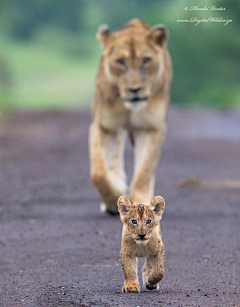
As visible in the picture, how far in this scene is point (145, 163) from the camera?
24.2ft

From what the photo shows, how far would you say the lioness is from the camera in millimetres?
7227

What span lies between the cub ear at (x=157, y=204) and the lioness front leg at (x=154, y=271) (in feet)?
0.72

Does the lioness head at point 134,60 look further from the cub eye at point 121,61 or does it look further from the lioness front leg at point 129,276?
the lioness front leg at point 129,276

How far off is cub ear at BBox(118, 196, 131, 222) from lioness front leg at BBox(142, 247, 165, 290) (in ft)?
0.99

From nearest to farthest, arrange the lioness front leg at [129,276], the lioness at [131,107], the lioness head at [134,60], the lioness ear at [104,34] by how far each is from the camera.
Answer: the lioness front leg at [129,276] < the lioness head at [134,60] < the lioness at [131,107] < the lioness ear at [104,34]

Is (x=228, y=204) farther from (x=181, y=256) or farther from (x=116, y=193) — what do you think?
(x=181, y=256)

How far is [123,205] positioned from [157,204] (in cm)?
19

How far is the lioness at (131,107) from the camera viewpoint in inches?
285

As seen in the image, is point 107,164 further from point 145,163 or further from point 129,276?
point 129,276

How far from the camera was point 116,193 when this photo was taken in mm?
7262

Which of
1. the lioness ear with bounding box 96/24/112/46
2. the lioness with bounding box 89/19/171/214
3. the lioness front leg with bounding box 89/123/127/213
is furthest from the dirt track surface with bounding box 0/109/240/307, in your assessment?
the lioness ear with bounding box 96/24/112/46

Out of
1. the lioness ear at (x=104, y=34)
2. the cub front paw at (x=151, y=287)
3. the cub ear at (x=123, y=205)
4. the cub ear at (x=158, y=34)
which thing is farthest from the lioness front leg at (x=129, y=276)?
the lioness ear at (x=104, y=34)

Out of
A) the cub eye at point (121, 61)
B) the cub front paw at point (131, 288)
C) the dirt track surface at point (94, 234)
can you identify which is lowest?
the dirt track surface at point (94, 234)

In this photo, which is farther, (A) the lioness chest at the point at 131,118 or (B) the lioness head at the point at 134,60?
(A) the lioness chest at the point at 131,118
